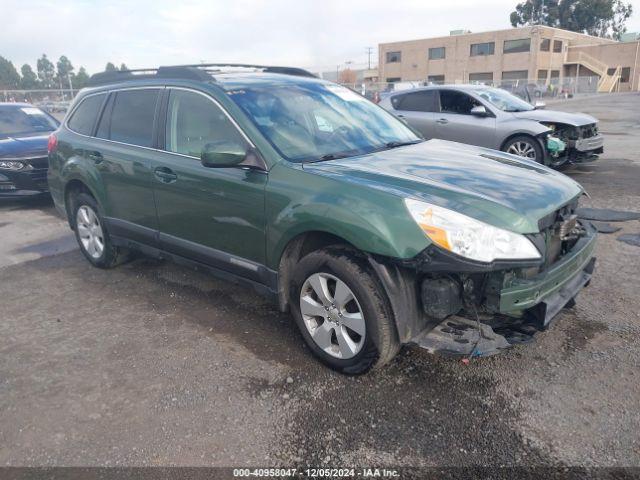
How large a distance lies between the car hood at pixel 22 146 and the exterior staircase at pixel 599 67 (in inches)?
2279

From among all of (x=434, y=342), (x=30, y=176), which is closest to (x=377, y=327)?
(x=434, y=342)

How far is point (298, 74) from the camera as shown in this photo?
4.73 m

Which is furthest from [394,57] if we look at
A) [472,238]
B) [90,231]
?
[472,238]

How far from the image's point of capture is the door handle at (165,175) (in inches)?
153

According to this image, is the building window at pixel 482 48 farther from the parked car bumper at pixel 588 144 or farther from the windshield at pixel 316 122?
the windshield at pixel 316 122

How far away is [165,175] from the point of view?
3.94 m

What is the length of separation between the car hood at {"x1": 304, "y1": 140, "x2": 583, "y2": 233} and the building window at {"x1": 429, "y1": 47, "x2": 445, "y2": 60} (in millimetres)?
61437

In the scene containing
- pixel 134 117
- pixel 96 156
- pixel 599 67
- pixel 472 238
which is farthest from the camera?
pixel 599 67

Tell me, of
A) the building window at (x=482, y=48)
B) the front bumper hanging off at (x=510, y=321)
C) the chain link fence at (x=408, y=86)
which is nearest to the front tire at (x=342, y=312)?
the front bumper hanging off at (x=510, y=321)

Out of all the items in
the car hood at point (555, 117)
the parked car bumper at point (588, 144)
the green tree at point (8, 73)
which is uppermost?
the green tree at point (8, 73)

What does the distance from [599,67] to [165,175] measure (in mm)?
65468

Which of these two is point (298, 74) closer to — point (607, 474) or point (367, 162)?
point (367, 162)

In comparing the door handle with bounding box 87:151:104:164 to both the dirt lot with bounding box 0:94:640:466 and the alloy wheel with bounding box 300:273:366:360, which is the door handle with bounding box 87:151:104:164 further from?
the alloy wheel with bounding box 300:273:366:360

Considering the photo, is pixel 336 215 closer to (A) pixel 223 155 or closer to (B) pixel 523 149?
(A) pixel 223 155
